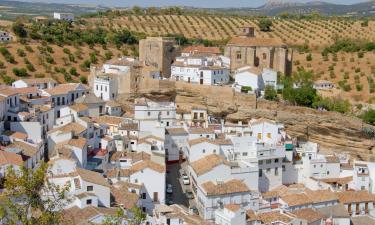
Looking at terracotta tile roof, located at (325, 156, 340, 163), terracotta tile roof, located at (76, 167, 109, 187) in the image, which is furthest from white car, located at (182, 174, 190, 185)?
terracotta tile roof, located at (325, 156, 340, 163)

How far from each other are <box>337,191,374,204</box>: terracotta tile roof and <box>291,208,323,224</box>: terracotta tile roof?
92.8 inches

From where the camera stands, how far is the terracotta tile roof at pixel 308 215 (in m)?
23.3

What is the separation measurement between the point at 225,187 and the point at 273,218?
2501 millimetres

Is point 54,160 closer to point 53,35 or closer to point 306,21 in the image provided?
point 53,35

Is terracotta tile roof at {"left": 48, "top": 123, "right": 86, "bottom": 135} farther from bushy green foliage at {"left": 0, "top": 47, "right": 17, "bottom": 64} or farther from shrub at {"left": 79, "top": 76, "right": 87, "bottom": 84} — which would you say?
bushy green foliage at {"left": 0, "top": 47, "right": 17, "bottom": 64}

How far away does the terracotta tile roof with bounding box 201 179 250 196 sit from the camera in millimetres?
23547

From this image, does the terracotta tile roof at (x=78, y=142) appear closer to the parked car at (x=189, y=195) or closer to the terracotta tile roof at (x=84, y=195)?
the terracotta tile roof at (x=84, y=195)

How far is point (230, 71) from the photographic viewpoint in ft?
125

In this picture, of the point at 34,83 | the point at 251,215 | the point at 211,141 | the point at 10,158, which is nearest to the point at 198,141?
the point at 211,141

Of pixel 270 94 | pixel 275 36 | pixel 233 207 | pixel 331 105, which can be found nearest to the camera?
pixel 233 207

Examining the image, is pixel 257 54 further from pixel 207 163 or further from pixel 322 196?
pixel 322 196

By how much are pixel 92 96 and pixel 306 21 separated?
136 ft

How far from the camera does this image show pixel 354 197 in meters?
26.2

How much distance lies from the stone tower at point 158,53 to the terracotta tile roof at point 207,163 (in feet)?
41.5
